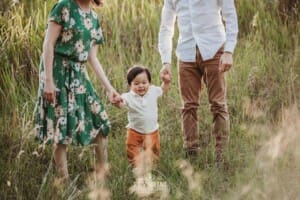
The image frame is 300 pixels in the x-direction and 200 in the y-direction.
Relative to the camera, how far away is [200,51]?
13.4ft

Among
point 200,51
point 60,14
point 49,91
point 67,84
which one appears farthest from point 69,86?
point 200,51

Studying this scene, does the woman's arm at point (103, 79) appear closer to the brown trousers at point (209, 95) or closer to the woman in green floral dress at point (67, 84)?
the woman in green floral dress at point (67, 84)

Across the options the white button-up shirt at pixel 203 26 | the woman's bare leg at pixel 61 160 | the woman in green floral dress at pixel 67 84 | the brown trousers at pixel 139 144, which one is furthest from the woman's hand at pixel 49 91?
the white button-up shirt at pixel 203 26

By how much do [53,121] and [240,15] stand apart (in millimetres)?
3170

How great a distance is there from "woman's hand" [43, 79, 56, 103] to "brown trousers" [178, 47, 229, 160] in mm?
977

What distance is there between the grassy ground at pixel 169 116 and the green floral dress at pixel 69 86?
0.46ft

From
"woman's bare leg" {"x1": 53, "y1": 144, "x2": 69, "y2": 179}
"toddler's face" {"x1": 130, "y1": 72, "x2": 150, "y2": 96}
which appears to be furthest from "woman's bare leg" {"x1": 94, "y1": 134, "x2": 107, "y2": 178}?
"toddler's face" {"x1": 130, "y1": 72, "x2": 150, "y2": 96}

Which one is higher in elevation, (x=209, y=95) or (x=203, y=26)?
(x=203, y=26)

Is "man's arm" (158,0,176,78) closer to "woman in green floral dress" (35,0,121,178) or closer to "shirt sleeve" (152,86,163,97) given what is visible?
"shirt sleeve" (152,86,163,97)

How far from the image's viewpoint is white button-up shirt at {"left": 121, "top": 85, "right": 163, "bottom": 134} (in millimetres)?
4133

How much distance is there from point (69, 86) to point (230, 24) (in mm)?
1054

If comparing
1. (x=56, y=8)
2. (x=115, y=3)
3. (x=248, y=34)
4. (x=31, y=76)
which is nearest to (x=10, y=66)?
(x=31, y=76)

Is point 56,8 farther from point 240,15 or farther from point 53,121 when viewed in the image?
point 240,15

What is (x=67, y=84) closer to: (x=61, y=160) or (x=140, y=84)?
(x=61, y=160)
